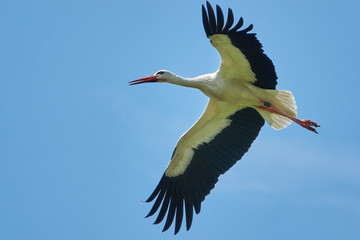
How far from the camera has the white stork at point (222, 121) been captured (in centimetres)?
1121

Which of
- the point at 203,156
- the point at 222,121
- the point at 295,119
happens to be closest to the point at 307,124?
the point at 295,119

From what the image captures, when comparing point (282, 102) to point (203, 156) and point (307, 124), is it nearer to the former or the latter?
point (307, 124)

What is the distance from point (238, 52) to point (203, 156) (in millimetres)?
2122

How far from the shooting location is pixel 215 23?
10.4 m

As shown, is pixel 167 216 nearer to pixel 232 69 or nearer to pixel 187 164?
pixel 187 164

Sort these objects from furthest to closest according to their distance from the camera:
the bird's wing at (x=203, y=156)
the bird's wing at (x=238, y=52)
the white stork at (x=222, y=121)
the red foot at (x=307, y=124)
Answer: the bird's wing at (x=203, y=156)
the red foot at (x=307, y=124)
the white stork at (x=222, y=121)
the bird's wing at (x=238, y=52)

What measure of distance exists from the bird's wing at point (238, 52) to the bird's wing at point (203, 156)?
2.50 ft

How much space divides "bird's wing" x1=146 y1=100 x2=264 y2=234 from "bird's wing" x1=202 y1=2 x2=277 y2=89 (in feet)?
2.50

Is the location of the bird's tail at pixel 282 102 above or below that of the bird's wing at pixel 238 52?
below

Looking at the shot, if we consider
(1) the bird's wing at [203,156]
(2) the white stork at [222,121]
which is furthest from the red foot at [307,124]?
(1) the bird's wing at [203,156]

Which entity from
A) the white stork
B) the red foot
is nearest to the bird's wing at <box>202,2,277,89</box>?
the white stork

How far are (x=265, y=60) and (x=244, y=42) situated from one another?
53cm

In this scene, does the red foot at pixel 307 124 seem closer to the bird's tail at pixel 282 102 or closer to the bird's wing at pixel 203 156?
the bird's tail at pixel 282 102

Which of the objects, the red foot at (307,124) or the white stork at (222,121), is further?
the red foot at (307,124)
